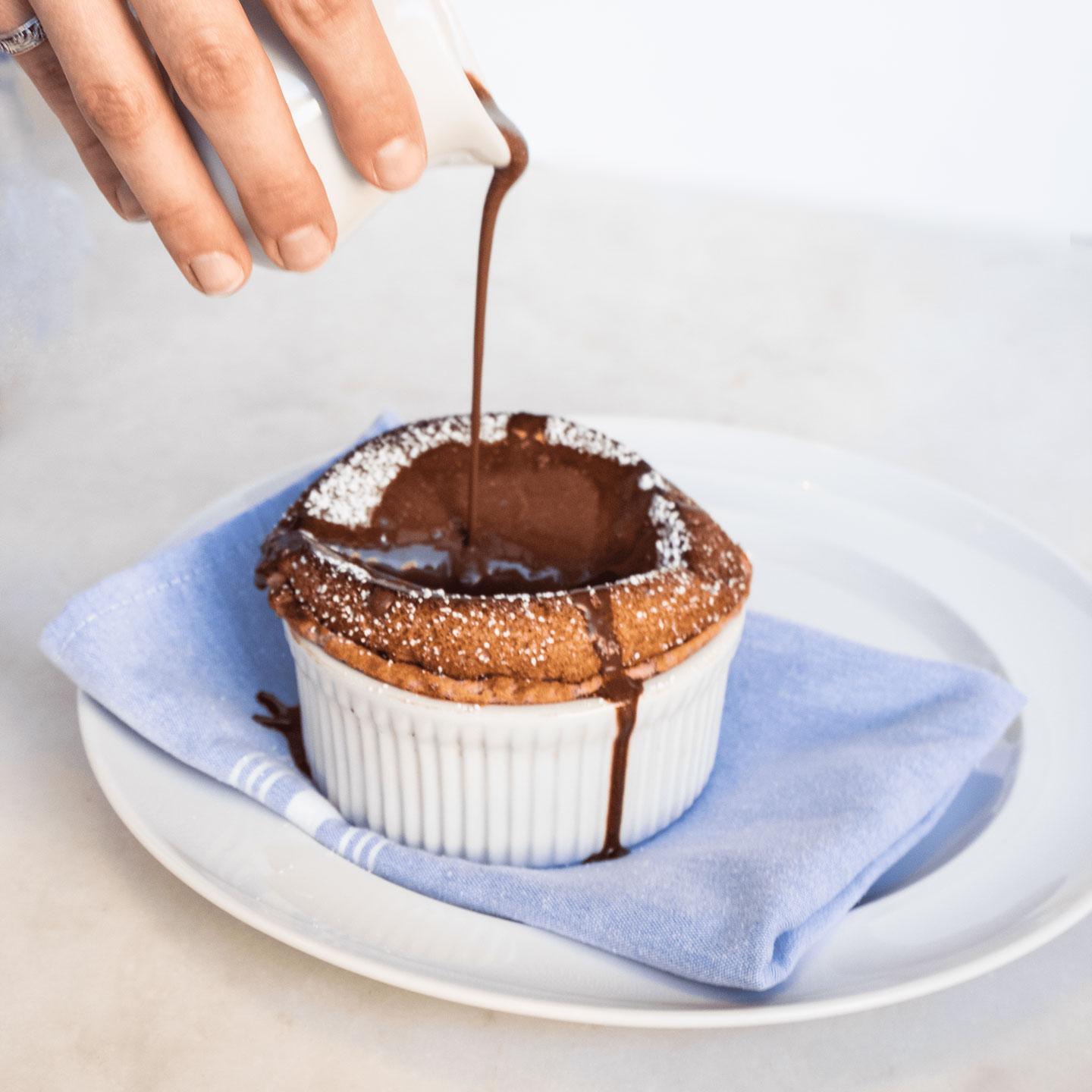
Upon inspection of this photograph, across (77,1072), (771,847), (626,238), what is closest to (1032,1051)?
(771,847)

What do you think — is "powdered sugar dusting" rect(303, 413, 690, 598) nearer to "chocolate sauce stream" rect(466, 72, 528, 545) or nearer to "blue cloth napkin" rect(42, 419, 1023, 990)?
"chocolate sauce stream" rect(466, 72, 528, 545)

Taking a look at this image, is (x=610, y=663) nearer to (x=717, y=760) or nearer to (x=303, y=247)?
(x=717, y=760)

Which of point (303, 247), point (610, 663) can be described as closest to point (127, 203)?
point (303, 247)

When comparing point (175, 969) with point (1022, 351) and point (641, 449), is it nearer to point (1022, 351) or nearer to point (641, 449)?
point (641, 449)

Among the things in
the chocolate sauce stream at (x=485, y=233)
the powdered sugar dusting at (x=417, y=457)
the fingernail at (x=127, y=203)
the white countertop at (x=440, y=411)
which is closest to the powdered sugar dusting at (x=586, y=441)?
the powdered sugar dusting at (x=417, y=457)

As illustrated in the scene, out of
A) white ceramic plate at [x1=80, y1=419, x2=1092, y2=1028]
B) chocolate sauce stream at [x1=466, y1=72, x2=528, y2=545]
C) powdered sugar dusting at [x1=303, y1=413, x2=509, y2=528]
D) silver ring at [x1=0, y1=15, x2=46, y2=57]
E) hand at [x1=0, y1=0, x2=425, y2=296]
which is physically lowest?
white ceramic plate at [x1=80, y1=419, x2=1092, y2=1028]

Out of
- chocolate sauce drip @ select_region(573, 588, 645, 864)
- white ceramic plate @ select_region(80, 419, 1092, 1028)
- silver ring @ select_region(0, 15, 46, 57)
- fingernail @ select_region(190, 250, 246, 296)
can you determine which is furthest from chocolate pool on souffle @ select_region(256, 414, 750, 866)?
silver ring @ select_region(0, 15, 46, 57)

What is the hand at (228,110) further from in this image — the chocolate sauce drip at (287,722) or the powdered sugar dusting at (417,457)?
the chocolate sauce drip at (287,722)
